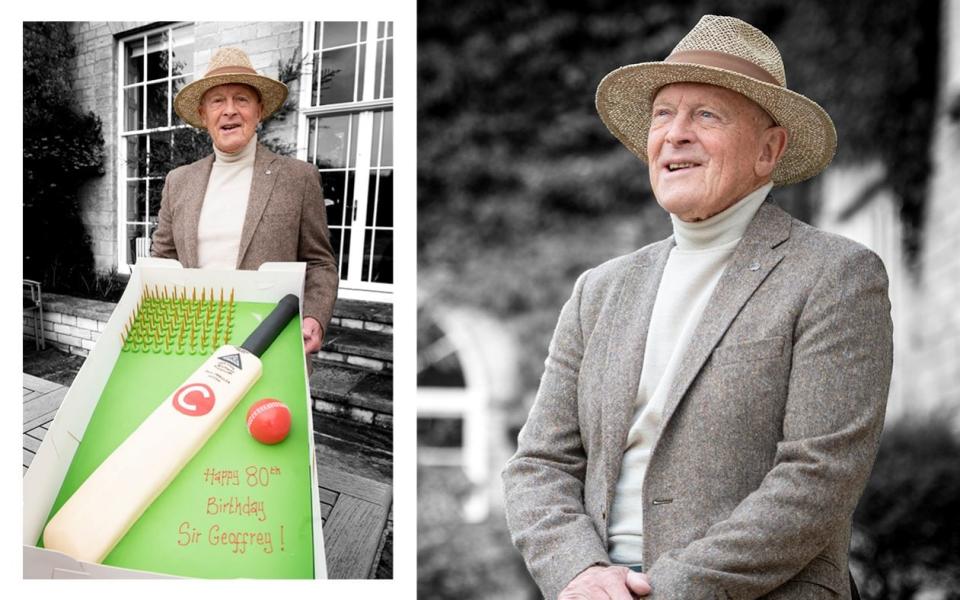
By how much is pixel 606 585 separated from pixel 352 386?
3.88 ft

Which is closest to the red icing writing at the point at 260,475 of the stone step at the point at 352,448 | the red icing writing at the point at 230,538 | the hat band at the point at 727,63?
the red icing writing at the point at 230,538

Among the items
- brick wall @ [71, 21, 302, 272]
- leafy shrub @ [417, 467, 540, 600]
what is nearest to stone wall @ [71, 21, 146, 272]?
brick wall @ [71, 21, 302, 272]

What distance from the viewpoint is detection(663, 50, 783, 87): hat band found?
1.64m

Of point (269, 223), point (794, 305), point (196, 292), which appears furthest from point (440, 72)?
point (794, 305)

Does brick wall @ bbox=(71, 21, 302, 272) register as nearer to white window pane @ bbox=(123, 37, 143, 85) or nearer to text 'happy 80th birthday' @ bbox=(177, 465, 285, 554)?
white window pane @ bbox=(123, 37, 143, 85)

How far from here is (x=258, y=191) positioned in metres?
2.51

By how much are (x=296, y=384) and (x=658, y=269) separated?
3.44 ft

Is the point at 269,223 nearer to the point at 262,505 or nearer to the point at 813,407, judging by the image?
the point at 262,505

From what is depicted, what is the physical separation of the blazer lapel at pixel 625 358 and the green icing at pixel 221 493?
2.99 ft

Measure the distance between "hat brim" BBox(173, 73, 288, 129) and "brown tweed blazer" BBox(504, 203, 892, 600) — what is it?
1238mm

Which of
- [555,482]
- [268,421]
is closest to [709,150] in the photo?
[555,482]

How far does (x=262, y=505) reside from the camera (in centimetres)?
227

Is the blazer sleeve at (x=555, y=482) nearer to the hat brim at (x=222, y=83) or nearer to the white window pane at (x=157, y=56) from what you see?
the hat brim at (x=222, y=83)

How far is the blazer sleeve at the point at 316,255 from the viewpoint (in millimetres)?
2516
